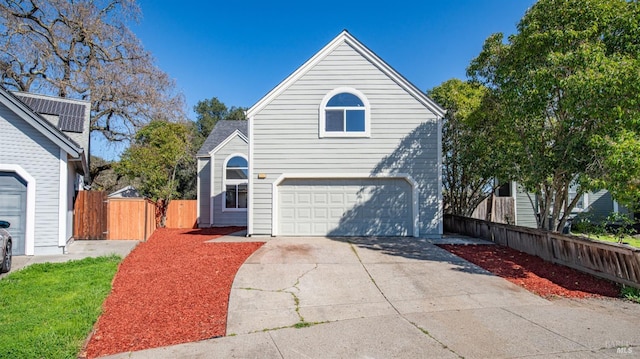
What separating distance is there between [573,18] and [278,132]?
8.82 m

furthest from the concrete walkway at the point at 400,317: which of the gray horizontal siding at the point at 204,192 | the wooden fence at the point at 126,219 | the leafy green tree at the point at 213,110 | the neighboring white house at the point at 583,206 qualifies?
the leafy green tree at the point at 213,110

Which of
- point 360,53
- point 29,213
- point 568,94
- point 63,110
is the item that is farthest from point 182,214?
point 568,94

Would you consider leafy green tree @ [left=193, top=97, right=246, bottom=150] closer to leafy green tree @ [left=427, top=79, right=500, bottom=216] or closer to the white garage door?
leafy green tree @ [left=427, top=79, right=500, bottom=216]

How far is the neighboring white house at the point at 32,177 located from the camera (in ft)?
31.5

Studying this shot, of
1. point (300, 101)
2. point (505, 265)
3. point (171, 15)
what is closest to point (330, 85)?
point (300, 101)

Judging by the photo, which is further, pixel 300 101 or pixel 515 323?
pixel 300 101

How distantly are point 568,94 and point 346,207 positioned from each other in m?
7.02

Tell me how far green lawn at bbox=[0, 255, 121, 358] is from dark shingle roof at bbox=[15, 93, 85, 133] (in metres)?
8.20

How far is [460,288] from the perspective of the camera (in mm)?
6805

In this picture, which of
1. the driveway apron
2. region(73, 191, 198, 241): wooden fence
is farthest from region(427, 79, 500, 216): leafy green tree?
region(73, 191, 198, 241): wooden fence

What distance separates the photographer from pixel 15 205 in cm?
966

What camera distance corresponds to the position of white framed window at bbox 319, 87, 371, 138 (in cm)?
1221

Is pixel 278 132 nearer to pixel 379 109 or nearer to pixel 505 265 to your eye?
pixel 379 109

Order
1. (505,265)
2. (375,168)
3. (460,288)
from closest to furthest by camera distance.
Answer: (460,288)
(505,265)
(375,168)
